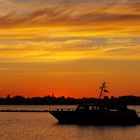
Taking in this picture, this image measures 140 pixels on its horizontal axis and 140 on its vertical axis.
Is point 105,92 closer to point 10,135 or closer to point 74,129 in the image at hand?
point 74,129

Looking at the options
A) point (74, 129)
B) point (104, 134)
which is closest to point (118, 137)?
point (104, 134)

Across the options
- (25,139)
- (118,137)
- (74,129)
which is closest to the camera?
(25,139)

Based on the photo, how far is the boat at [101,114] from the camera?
323 feet

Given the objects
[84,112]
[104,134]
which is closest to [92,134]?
[104,134]

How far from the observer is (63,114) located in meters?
102

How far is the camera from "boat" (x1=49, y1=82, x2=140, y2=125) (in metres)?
98.6

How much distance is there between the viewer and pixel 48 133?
90688 mm

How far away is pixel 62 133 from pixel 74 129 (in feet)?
22.3

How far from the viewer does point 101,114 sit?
326ft

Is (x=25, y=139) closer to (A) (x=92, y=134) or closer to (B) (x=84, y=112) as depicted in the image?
(A) (x=92, y=134)

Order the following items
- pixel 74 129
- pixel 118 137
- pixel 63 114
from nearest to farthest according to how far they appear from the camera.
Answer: pixel 118 137 < pixel 74 129 < pixel 63 114

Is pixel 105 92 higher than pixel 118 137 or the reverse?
higher

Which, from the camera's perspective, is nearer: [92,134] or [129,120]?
[92,134]

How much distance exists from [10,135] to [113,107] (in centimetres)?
2157
